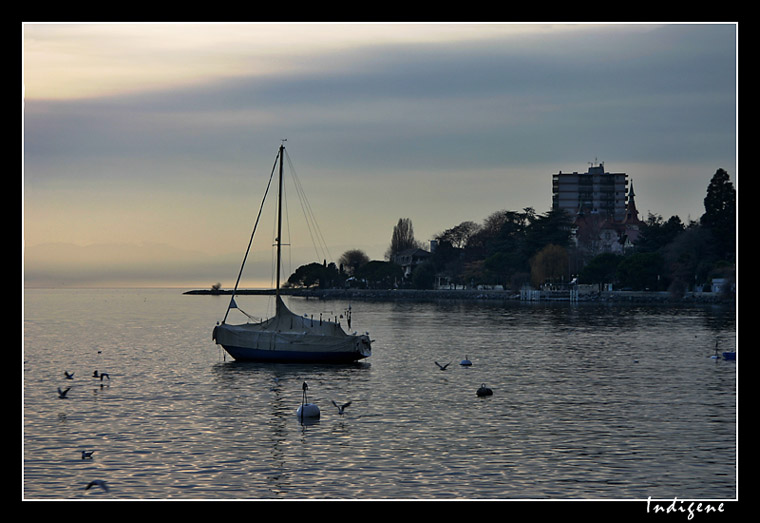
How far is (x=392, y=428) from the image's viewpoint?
110 feet

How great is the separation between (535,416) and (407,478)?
1180cm

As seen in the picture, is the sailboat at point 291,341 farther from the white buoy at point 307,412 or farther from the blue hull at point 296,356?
the white buoy at point 307,412

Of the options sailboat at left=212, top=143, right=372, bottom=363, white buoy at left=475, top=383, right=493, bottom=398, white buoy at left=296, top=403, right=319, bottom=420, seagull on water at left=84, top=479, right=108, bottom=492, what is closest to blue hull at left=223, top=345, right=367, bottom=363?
sailboat at left=212, top=143, right=372, bottom=363

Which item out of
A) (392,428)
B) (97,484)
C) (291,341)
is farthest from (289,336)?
(97,484)

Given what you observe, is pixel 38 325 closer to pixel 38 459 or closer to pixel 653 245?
pixel 38 459

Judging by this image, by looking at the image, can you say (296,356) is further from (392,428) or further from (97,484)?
(97,484)

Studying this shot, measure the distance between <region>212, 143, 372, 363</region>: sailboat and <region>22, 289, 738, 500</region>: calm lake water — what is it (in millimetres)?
1093

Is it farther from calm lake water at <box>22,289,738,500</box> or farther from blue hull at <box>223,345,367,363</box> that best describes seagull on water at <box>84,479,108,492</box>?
blue hull at <box>223,345,367,363</box>

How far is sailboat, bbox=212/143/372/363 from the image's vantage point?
5322 cm

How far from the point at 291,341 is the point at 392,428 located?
20565 millimetres

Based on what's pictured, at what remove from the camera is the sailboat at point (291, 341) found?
53.2 m
